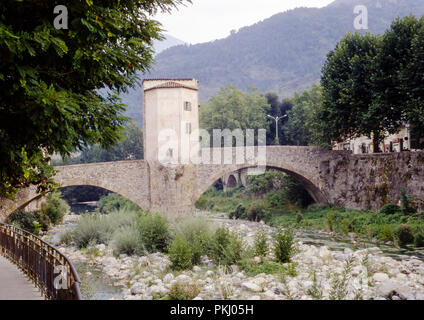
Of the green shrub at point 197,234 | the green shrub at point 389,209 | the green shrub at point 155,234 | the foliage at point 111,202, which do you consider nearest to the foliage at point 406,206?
the green shrub at point 389,209

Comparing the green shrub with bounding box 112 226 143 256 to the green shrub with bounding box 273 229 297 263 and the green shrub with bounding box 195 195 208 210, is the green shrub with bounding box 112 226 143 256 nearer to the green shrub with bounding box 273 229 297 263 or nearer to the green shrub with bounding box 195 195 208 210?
the green shrub with bounding box 273 229 297 263

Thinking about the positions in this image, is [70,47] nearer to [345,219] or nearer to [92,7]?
[92,7]

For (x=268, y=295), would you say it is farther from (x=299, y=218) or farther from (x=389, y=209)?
(x=299, y=218)

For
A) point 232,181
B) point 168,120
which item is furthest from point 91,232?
point 232,181

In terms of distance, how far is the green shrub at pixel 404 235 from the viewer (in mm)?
15570

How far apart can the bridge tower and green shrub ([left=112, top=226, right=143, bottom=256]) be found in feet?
24.1

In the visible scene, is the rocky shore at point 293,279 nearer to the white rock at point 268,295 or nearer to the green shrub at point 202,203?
the white rock at point 268,295

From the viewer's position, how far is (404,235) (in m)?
15.6

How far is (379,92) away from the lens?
20.1 m

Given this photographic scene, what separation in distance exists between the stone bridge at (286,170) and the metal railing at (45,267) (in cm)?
1110

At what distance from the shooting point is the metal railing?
5.34 m

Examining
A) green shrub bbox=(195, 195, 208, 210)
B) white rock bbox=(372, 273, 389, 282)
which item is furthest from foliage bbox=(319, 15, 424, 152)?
green shrub bbox=(195, 195, 208, 210)

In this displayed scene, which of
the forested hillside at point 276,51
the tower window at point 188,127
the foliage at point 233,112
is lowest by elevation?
the tower window at point 188,127
